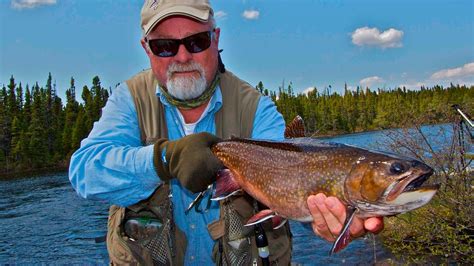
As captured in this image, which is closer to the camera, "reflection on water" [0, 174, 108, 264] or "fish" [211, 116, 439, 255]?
"fish" [211, 116, 439, 255]

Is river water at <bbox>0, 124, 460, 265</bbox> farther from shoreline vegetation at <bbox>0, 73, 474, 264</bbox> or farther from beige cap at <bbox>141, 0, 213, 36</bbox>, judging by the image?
beige cap at <bbox>141, 0, 213, 36</bbox>

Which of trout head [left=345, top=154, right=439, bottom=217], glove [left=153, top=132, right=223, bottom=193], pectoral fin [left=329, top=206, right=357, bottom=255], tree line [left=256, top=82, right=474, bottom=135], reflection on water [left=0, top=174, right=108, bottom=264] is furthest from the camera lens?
tree line [left=256, top=82, right=474, bottom=135]

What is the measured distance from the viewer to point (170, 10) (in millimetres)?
4012

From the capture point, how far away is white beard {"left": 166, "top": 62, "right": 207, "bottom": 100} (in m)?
4.07

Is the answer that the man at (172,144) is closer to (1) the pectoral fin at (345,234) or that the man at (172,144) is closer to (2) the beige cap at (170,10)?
(2) the beige cap at (170,10)

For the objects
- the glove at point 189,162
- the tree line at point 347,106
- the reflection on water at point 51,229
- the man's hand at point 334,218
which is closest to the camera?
the man's hand at point 334,218

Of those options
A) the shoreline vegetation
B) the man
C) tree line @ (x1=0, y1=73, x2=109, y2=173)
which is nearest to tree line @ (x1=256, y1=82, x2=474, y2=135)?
the shoreline vegetation

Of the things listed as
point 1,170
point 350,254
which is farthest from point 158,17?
point 1,170

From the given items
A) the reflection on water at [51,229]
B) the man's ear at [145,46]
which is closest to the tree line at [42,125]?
the reflection on water at [51,229]

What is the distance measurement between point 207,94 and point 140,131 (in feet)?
2.35

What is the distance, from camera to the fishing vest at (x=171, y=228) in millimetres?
3797

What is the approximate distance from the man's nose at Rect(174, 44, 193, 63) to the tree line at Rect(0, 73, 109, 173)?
73819mm

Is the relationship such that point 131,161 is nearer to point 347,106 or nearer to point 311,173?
point 311,173

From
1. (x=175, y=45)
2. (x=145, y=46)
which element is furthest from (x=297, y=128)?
(x=145, y=46)
